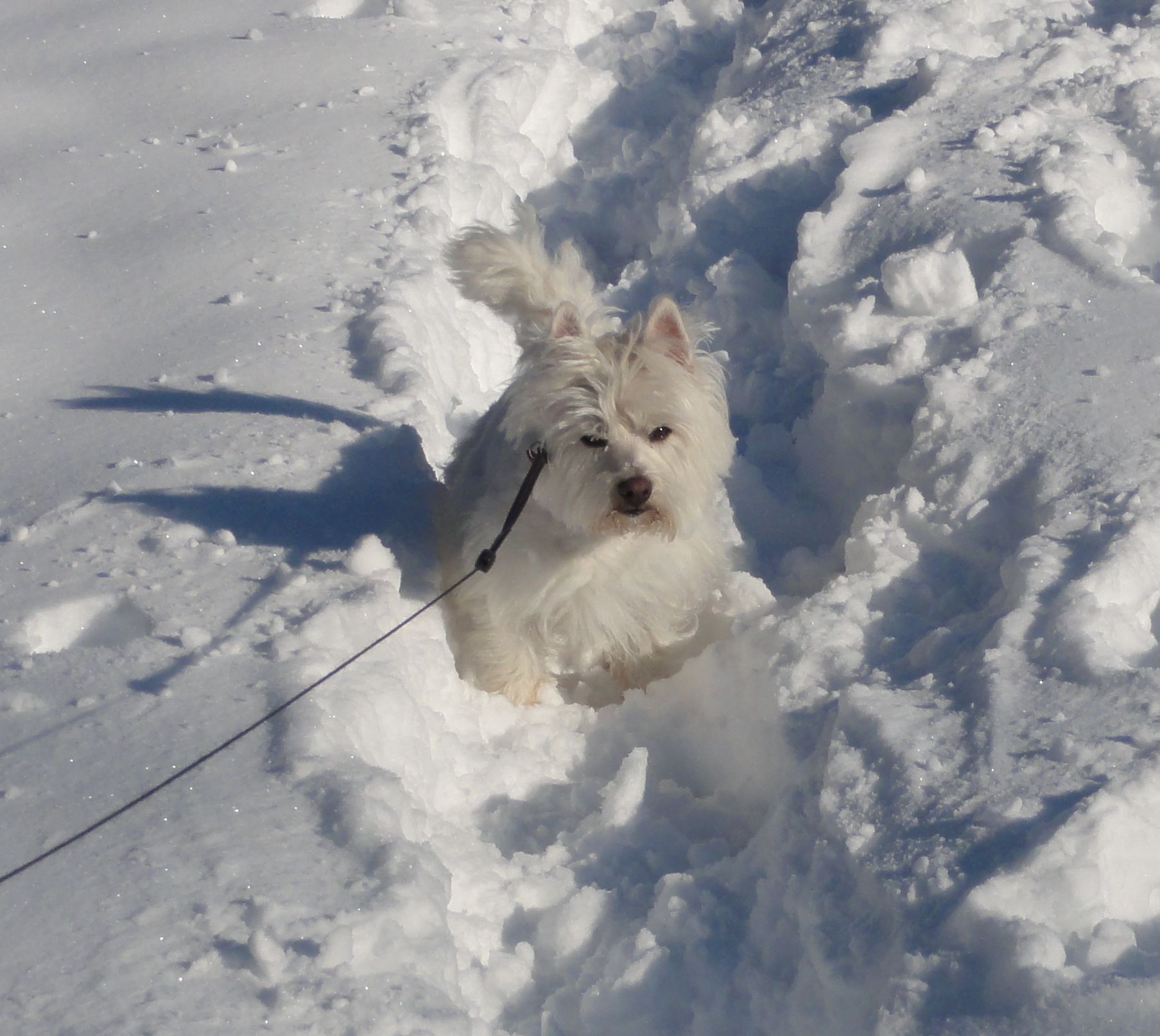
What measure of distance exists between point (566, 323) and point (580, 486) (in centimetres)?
46

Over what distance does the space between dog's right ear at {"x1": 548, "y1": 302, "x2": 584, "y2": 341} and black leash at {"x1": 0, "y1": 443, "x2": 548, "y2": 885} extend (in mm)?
314

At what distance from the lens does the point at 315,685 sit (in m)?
2.76

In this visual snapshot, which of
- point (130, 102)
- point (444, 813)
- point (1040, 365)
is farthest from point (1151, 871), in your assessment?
point (130, 102)

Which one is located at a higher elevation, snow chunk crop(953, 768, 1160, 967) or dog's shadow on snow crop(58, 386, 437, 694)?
snow chunk crop(953, 768, 1160, 967)

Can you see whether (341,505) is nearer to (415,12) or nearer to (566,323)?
(566,323)

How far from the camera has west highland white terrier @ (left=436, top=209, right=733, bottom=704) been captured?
305 centimetres

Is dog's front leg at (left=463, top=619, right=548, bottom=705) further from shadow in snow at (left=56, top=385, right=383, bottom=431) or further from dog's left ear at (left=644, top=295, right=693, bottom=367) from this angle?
shadow in snow at (left=56, top=385, right=383, bottom=431)

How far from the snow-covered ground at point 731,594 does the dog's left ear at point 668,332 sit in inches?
33.3

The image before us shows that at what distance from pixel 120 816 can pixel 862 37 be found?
594 cm

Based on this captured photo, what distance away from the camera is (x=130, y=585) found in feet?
11.0

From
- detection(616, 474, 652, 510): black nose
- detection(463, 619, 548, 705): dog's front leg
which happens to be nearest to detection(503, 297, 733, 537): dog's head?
detection(616, 474, 652, 510): black nose

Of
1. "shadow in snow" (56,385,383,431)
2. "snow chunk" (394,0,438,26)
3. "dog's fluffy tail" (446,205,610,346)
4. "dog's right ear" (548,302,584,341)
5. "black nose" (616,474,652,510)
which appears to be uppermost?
"dog's right ear" (548,302,584,341)

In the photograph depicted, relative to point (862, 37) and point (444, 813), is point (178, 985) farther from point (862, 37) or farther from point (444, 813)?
point (862, 37)

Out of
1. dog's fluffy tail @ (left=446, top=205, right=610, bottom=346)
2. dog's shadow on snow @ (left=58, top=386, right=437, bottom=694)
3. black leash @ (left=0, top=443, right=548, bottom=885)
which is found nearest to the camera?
black leash @ (left=0, top=443, right=548, bottom=885)
